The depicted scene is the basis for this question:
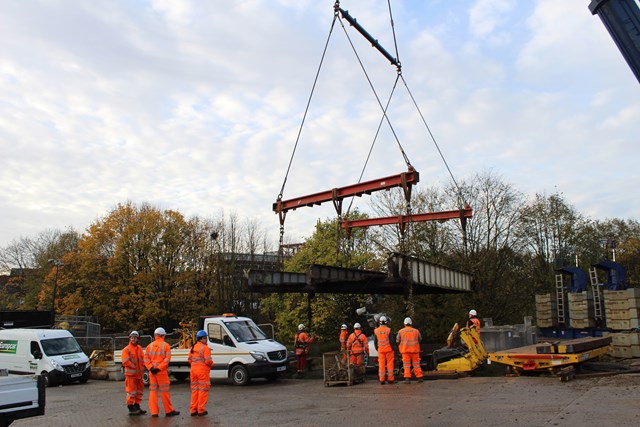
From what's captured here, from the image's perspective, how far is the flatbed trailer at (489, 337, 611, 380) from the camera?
42.5 feet

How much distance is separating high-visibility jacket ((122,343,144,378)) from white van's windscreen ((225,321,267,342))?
18.8 ft

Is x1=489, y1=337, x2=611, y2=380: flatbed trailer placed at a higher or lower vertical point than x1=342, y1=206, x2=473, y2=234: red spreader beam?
lower

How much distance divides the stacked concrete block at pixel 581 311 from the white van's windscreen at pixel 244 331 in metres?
13.4

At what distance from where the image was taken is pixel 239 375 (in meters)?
16.5

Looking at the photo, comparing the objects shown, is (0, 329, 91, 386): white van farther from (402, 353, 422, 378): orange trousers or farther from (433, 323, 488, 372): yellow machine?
(433, 323, 488, 372): yellow machine

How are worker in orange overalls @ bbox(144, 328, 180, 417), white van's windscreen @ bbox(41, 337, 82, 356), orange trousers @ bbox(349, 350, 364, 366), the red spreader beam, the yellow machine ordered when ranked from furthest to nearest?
white van's windscreen @ bbox(41, 337, 82, 356), the red spreader beam, orange trousers @ bbox(349, 350, 364, 366), the yellow machine, worker in orange overalls @ bbox(144, 328, 180, 417)

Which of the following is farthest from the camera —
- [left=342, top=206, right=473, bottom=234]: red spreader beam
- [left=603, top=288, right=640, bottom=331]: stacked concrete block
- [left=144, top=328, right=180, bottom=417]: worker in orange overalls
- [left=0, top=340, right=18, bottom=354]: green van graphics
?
[left=0, top=340, right=18, bottom=354]: green van graphics

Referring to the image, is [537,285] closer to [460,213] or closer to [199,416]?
[460,213]

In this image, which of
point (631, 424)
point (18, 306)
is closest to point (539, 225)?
point (631, 424)

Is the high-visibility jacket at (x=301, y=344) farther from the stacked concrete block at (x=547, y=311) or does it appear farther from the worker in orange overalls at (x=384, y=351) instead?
the stacked concrete block at (x=547, y=311)

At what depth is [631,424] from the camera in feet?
25.3

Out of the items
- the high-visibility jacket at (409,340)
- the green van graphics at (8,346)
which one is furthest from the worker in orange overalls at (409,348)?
the green van graphics at (8,346)

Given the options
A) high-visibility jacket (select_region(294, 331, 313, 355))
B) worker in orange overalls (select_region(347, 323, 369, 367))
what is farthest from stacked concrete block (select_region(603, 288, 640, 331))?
high-visibility jacket (select_region(294, 331, 313, 355))

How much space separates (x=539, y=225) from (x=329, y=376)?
3027cm
